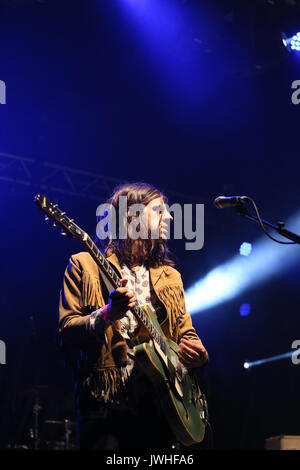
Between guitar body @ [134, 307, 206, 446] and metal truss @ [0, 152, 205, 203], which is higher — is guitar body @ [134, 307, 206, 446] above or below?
below

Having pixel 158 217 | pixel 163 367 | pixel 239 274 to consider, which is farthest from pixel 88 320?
pixel 239 274

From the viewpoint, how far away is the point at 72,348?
2.50 metres

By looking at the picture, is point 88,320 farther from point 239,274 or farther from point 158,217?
point 239,274

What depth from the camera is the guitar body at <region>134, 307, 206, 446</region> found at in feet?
8.23

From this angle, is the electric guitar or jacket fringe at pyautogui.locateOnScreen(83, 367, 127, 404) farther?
the electric guitar

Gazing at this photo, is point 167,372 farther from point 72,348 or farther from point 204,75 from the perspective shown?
point 204,75

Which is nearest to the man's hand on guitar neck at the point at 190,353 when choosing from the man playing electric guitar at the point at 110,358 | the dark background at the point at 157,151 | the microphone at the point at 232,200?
the man playing electric guitar at the point at 110,358

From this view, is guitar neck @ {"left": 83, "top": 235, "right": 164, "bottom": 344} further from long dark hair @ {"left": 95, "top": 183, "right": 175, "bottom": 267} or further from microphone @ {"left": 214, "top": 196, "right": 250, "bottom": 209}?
microphone @ {"left": 214, "top": 196, "right": 250, "bottom": 209}


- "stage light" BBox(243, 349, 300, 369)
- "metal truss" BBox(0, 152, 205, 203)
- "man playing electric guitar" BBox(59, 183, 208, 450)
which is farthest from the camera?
"stage light" BBox(243, 349, 300, 369)

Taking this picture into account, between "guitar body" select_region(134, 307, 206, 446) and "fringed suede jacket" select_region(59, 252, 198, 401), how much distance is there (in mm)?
112

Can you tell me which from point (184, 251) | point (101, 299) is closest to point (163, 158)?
point (184, 251)

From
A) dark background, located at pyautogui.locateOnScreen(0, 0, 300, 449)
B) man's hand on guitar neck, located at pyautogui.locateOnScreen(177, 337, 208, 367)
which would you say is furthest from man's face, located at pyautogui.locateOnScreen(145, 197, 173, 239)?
dark background, located at pyautogui.locateOnScreen(0, 0, 300, 449)

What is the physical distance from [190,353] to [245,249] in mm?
6166

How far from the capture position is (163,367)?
2574mm
